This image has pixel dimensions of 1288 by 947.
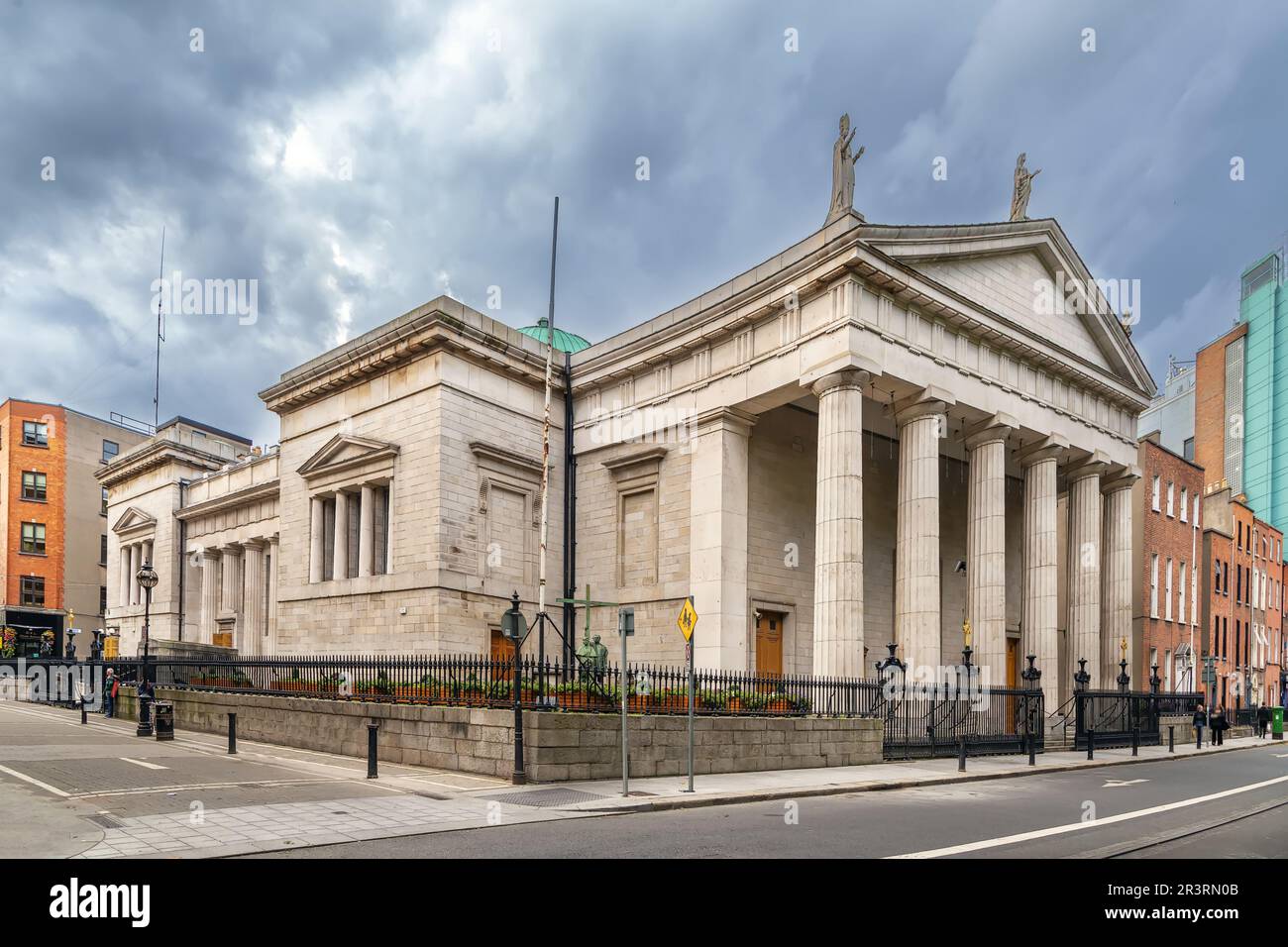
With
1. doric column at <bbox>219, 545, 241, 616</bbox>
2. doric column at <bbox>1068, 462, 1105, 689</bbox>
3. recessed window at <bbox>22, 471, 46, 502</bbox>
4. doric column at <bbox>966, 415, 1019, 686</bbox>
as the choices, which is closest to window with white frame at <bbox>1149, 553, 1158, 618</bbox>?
doric column at <bbox>1068, 462, 1105, 689</bbox>

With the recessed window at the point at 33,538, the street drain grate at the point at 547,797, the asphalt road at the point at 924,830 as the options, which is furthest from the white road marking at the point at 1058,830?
the recessed window at the point at 33,538

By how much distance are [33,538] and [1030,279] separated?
6910 cm

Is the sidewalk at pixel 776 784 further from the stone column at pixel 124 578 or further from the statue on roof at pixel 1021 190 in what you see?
the stone column at pixel 124 578

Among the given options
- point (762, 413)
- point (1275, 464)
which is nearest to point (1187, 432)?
point (1275, 464)

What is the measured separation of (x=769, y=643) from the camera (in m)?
30.4

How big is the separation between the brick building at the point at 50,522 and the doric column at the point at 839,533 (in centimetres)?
6243

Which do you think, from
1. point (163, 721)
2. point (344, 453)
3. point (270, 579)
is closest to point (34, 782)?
point (163, 721)

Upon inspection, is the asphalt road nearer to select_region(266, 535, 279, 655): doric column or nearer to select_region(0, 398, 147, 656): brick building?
select_region(266, 535, 279, 655): doric column

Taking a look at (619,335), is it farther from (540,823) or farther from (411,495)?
(540,823)

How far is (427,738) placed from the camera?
18.2 meters

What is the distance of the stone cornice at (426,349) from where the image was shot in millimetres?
29344

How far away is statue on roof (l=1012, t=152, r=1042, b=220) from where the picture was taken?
108 feet

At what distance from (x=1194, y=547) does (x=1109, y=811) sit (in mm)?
39931
